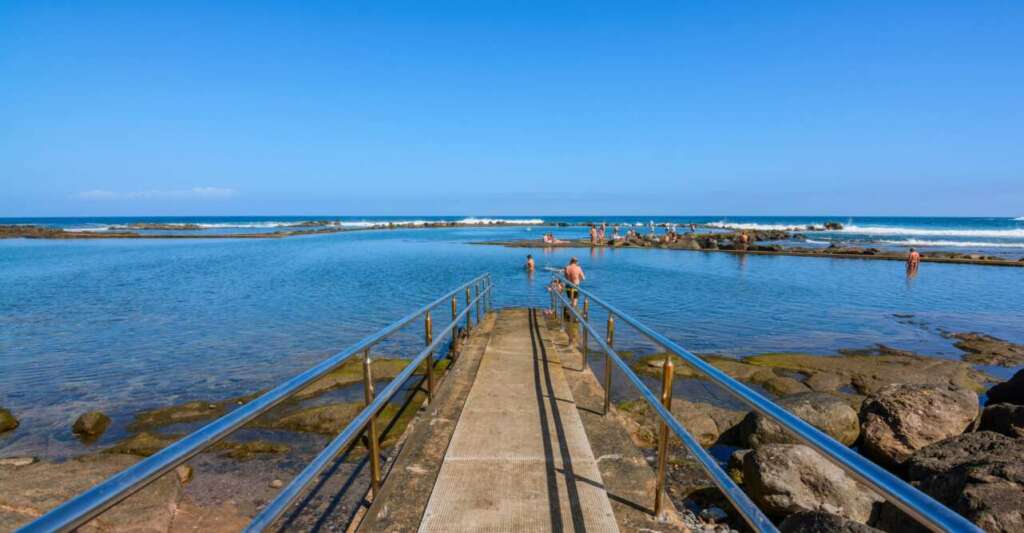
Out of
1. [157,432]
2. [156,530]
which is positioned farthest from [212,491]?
[157,432]

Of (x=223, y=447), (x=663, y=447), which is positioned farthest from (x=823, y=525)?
(x=223, y=447)

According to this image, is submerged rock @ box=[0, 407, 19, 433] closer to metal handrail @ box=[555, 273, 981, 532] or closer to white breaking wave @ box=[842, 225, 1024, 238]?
metal handrail @ box=[555, 273, 981, 532]

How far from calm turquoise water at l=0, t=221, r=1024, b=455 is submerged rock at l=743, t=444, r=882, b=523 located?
6523 millimetres

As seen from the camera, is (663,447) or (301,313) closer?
(663,447)

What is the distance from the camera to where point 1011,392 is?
7355 millimetres

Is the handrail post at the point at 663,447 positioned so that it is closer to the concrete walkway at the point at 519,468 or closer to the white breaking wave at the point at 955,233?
the concrete walkway at the point at 519,468

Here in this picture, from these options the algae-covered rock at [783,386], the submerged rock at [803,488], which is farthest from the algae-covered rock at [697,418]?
the algae-covered rock at [783,386]

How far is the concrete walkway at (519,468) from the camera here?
304 cm

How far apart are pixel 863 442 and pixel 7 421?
1117 cm

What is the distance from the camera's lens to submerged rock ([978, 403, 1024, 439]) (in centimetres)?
547

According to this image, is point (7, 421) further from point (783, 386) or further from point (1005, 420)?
point (1005, 420)

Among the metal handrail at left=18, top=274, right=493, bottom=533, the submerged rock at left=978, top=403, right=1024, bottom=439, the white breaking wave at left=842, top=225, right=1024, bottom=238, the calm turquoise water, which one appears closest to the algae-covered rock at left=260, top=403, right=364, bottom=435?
the calm turquoise water

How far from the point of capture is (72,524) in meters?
1.12

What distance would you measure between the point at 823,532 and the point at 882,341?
1150 centimetres
